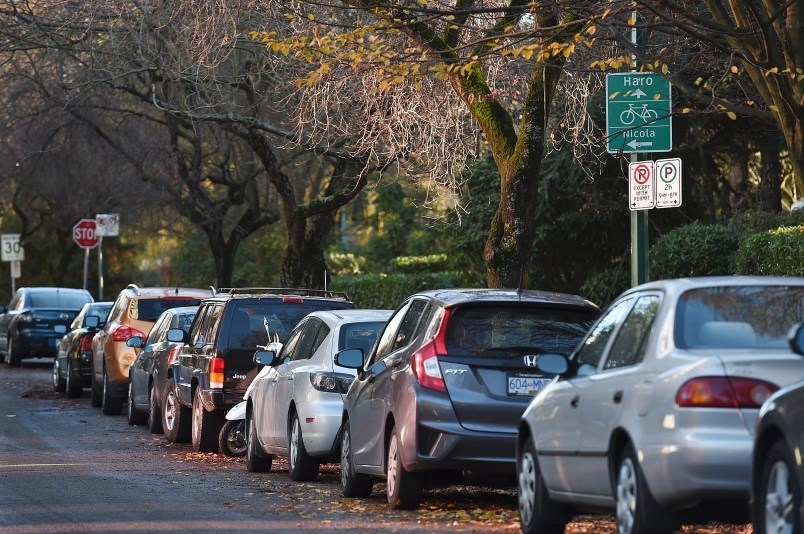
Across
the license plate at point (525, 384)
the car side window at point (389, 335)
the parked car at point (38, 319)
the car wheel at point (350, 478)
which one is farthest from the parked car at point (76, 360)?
the license plate at point (525, 384)

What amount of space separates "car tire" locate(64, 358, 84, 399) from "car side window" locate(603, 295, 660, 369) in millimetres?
17306

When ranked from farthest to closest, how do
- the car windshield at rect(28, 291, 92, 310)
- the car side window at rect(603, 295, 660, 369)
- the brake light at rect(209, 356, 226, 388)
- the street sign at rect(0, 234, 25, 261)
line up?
1. the street sign at rect(0, 234, 25, 261)
2. the car windshield at rect(28, 291, 92, 310)
3. the brake light at rect(209, 356, 226, 388)
4. the car side window at rect(603, 295, 660, 369)

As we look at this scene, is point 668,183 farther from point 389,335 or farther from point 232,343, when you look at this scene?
point 232,343

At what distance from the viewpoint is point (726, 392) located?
738cm

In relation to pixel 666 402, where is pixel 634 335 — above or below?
above

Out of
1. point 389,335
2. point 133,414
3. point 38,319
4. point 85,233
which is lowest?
point 133,414

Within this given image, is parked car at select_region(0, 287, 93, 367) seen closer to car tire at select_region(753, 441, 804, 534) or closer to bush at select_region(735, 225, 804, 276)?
bush at select_region(735, 225, 804, 276)

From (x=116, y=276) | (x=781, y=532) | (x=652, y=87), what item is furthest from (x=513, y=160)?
(x=116, y=276)

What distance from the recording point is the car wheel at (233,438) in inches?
635

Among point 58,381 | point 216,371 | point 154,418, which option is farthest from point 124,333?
Result: point 216,371

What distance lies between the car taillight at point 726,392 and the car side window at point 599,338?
4.52 feet

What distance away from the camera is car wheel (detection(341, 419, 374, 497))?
40.0 ft

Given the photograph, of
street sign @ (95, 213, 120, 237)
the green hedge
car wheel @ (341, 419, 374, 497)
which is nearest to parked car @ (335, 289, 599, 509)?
car wheel @ (341, 419, 374, 497)

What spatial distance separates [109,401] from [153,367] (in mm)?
2739
